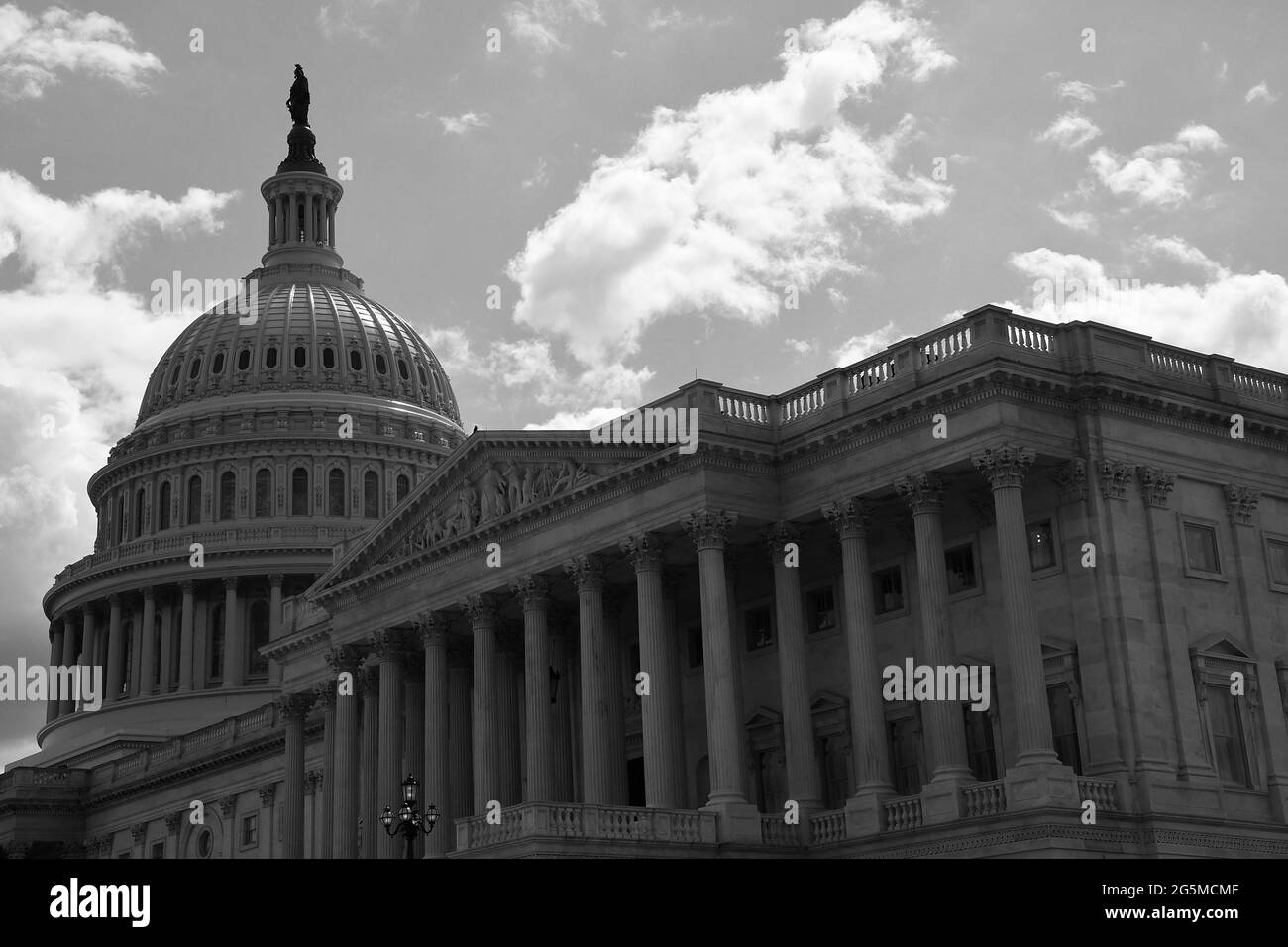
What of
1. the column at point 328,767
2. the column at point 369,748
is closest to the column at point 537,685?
the column at point 369,748

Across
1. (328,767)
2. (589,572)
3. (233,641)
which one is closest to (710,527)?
(589,572)

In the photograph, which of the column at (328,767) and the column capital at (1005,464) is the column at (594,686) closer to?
the column capital at (1005,464)

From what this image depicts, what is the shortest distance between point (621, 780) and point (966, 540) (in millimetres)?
13336

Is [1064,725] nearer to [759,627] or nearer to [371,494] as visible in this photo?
[759,627]

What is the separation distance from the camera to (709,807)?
174ft

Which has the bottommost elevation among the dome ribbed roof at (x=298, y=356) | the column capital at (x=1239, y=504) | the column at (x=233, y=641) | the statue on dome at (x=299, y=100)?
the column capital at (x=1239, y=504)

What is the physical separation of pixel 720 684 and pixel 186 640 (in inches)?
2747

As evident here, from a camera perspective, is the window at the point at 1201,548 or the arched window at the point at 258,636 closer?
the window at the point at 1201,548

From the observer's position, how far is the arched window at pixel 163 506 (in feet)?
403

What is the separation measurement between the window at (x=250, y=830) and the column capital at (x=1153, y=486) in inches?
2027

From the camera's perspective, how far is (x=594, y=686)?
58.1m
